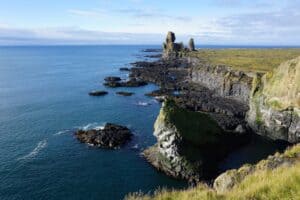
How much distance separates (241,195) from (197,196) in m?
1.72

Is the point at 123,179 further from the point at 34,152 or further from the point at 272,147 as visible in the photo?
the point at 272,147

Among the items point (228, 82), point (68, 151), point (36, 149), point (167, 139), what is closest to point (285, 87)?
point (167, 139)

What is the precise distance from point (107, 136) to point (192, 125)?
17.7 m

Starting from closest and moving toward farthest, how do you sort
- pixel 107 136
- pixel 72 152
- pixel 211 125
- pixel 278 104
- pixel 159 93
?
pixel 72 152
pixel 211 125
pixel 107 136
pixel 278 104
pixel 159 93

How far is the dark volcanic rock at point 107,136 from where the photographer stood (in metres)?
55.7

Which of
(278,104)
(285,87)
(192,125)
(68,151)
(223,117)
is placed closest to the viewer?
(192,125)

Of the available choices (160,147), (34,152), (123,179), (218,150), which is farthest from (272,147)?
(34,152)

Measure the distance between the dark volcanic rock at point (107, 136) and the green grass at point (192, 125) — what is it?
43.2 ft

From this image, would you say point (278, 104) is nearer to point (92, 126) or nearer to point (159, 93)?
point (92, 126)

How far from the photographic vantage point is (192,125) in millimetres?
48969

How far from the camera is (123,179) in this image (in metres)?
43.2

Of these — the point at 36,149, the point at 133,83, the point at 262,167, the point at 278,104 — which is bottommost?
the point at 36,149

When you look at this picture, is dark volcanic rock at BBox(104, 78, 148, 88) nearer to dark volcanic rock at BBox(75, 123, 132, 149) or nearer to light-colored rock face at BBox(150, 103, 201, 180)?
dark volcanic rock at BBox(75, 123, 132, 149)

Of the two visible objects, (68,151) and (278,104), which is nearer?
(68,151)
